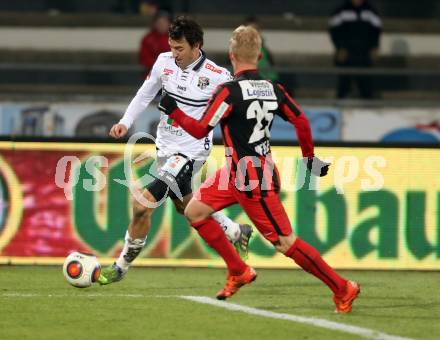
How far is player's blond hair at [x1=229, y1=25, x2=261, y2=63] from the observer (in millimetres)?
8938

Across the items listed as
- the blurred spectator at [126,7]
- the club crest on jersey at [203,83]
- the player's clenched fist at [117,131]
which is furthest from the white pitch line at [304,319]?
the blurred spectator at [126,7]

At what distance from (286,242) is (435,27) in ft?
35.5

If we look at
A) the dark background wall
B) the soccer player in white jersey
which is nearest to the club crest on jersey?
the soccer player in white jersey

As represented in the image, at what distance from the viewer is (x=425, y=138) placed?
16.9m

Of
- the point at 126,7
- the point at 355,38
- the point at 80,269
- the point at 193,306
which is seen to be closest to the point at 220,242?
the point at 193,306

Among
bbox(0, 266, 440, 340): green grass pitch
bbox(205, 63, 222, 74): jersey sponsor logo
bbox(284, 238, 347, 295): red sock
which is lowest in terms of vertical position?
bbox(0, 266, 440, 340): green grass pitch

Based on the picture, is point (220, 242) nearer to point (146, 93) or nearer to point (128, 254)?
point (128, 254)

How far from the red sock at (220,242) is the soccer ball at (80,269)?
0.95m

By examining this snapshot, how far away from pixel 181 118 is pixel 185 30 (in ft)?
5.02

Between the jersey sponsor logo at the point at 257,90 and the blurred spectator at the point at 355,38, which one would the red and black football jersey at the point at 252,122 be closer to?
the jersey sponsor logo at the point at 257,90

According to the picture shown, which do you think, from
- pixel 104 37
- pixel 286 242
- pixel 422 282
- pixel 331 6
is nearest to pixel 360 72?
pixel 331 6

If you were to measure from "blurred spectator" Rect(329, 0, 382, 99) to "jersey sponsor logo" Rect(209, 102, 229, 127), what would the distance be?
8753mm

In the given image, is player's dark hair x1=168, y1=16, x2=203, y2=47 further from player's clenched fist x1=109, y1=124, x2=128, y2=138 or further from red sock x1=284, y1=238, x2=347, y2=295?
red sock x1=284, y1=238, x2=347, y2=295

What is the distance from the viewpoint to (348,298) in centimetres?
914
